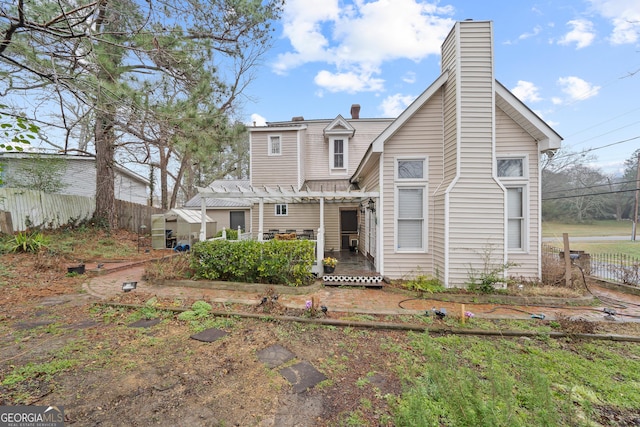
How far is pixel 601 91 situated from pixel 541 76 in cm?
341

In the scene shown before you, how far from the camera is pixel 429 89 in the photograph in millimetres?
6824

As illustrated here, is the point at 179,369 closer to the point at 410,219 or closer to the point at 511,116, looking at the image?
the point at 410,219

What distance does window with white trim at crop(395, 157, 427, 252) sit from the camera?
711cm

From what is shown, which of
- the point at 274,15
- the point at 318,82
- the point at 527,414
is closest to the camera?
the point at 527,414

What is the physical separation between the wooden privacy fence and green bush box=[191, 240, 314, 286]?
738 cm

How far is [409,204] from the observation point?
283 inches

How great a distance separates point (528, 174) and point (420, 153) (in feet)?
9.57

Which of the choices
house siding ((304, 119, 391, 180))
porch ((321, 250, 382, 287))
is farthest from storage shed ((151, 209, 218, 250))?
porch ((321, 250, 382, 287))

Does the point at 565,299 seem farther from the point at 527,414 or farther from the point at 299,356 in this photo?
the point at 299,356

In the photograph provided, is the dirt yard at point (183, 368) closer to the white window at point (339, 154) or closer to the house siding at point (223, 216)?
the white window at point (339, 154)

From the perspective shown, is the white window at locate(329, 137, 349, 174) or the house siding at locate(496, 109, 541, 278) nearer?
the house siding at locate(496, 109, 541, 278)

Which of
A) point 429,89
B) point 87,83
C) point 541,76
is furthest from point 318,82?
point 87,83

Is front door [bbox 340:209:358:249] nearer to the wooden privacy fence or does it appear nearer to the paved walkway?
the paved walkway
